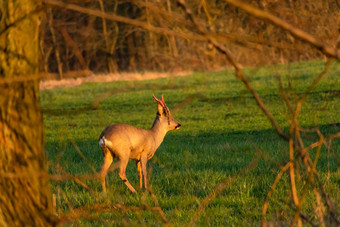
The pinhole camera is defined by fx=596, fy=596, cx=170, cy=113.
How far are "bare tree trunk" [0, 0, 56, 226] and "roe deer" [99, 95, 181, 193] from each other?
294 cm

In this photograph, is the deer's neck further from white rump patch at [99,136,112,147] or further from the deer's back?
white rump patch at [99,136,112,147]

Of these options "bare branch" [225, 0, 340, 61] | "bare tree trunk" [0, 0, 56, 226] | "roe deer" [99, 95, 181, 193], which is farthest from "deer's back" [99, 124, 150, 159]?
"bare branch" [225, 0, 340, 61]

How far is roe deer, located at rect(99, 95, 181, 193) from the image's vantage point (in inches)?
253

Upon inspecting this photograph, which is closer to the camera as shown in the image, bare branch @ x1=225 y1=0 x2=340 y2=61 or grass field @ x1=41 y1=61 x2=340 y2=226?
bare branch @ x1=225 y1=0 x2=340 y2=61

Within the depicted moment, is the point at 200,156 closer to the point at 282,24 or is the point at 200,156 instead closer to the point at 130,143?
the point at 130,143

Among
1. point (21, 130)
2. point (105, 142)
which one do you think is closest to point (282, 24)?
point (21, 130)

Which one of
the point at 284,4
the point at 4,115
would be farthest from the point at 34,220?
the point at 284,4

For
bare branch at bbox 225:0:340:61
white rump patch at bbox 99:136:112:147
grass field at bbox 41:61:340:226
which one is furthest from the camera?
white rump patch at bbox 99:136:112:147

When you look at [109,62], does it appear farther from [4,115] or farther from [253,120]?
[4,115]

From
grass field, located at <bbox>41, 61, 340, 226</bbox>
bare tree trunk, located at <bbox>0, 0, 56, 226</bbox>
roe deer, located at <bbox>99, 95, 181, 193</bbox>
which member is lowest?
grass field, located at <bbox>41, 61, 340, 226</bbox>

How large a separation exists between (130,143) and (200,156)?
7.09 ft

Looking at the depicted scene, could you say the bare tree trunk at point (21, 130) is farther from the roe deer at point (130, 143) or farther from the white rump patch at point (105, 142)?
the white rump patch at point (105, 142)

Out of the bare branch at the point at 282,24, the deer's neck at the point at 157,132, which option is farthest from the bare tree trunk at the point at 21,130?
the deer's neck at the point at 157,132

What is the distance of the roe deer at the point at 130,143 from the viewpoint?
6430mm
